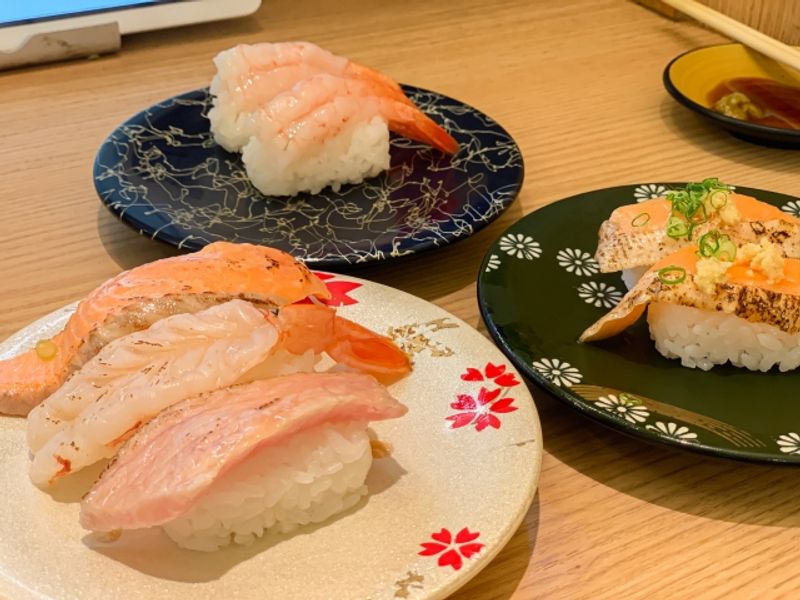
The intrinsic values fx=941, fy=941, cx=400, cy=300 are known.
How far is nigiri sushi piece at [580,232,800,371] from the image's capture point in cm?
133

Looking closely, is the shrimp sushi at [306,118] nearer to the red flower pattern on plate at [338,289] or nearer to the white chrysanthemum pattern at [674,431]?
the red flower pattern on plate at [338,289]

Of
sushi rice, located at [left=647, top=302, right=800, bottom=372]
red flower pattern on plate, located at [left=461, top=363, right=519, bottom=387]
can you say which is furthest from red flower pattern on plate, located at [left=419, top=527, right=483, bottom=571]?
sushi rice, located at [left=647, top=302, right=800, bottom=372]

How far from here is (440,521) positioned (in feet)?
3.39

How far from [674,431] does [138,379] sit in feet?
2.12

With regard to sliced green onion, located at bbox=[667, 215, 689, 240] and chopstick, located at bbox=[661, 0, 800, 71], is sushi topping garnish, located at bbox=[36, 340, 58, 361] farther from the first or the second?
chopstick, located at bbox=[661, 0, 800, 71]

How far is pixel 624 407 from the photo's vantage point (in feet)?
3.98

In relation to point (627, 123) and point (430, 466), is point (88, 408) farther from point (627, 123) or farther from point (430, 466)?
point (627, 123)

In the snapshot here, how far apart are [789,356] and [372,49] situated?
181 cm

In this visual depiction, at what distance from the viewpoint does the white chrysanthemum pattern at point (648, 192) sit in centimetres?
175

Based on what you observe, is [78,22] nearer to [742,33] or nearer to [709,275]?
[742,33]

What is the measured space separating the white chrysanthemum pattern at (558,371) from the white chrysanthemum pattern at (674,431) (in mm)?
130

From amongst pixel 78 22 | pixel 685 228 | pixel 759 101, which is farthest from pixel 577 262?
pixel 78 22

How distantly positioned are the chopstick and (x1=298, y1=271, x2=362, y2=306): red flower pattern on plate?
4.95 feet

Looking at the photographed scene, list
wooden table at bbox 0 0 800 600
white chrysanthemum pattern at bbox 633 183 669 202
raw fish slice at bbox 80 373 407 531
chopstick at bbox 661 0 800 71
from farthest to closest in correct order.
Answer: chopstick at bbox 661 0 800 71 → white chrysanthemum pattern at bbox 633 183 669 202 → wooden table at bbox 0 0 800 600 → raw fish slice at bbox 80 373 407 531
